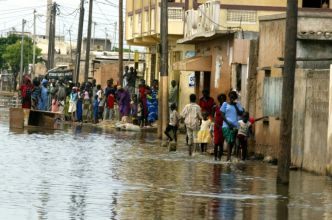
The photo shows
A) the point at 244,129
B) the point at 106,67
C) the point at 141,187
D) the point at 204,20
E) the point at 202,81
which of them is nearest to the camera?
the point at 141,187

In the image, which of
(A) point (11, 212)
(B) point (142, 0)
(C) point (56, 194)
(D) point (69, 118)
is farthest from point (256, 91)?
(B) point (142, 0)

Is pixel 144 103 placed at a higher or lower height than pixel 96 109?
higher

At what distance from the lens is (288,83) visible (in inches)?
693

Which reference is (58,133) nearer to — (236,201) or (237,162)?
(237,162)

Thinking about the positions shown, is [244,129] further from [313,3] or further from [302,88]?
[313,3]

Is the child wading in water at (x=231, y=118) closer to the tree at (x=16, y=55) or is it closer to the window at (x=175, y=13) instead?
the window at (x=175, y=13)

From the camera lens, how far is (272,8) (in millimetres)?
38812

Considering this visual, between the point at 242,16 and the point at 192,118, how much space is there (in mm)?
13468

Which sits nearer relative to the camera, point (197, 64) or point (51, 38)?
point (197, 64)

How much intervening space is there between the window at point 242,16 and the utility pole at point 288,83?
65.2ft

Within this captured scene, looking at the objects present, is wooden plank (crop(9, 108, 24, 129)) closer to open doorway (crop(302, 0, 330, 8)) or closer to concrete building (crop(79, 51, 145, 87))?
open doorway (crop(302, 0, 330, 8))

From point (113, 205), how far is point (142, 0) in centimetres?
3900

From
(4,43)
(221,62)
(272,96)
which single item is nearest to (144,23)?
(221,62)

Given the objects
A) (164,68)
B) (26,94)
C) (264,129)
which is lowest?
(264,129)
